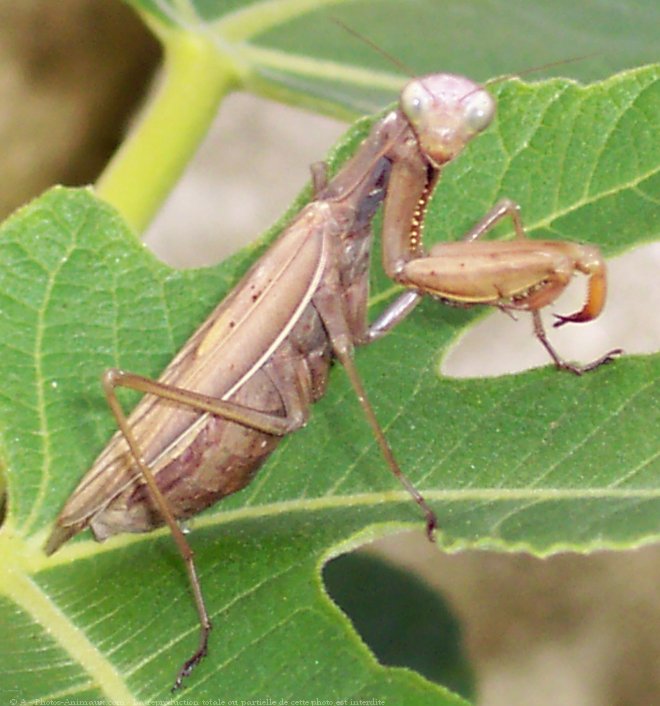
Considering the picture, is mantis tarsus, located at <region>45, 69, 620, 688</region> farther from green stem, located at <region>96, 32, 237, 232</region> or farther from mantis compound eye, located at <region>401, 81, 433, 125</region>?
green stem, located at <region>96, 32, 237, 232</region>

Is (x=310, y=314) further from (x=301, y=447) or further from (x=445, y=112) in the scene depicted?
(x=445, y=112)

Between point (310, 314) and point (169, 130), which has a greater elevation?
point (169, 130)

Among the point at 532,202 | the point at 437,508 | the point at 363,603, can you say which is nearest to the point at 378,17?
the point at 532,202

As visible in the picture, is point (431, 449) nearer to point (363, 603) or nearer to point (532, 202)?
point (532, 202)

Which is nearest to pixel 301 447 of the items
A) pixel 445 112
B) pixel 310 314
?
pixel 310 314

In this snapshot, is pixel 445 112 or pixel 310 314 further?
pixel 310 314

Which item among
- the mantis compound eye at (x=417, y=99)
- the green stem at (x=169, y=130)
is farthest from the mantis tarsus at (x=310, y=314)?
the green stem at (x=169, y=130)
